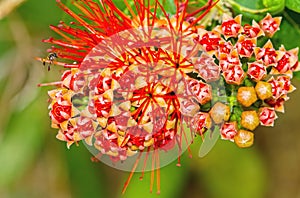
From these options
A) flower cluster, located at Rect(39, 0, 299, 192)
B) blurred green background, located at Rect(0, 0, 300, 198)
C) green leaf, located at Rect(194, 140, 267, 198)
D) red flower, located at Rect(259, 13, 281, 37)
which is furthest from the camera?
green leaf, located at Rect(194, 140, 267, 198)

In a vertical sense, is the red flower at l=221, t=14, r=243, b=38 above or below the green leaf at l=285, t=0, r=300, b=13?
above

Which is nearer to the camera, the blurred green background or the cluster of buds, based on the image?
the cluster of buds

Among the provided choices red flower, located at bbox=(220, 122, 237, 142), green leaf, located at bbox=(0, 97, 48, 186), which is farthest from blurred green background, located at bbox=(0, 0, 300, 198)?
red flower, located at bbox=(220, 122, 237, 142)

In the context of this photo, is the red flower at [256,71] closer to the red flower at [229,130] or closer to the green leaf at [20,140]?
the red flower at [229,130]

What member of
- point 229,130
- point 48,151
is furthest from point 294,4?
point 48,151

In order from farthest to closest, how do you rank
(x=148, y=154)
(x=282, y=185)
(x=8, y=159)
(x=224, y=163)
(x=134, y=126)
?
(x=282, y=185), (x=224, y=163), (x=8, y=159), (x=148, y=154), (x=134, y=126)

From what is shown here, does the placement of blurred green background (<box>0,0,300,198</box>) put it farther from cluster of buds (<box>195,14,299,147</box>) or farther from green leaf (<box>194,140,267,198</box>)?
cluster of buds (<box>195,14,299,147</box>)

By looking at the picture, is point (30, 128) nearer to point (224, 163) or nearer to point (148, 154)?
point (224, 163)

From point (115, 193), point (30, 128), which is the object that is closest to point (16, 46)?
point (30, 128)
